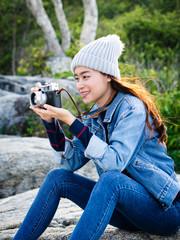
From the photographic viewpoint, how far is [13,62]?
1338cm

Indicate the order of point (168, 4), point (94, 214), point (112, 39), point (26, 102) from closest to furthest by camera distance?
point (94, 214), point (112, 39), point (26, 102), point (168, 4)

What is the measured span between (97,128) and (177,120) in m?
2.62

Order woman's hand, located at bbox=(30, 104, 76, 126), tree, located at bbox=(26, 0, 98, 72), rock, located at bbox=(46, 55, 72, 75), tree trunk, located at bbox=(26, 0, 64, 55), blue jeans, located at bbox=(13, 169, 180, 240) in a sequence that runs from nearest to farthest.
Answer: blue jeans, located at bbox=(13, 169, 180, 240)
woman's hand, located at bbox=(30, 104, 76, 126)
rock, located at bbox=(46, 55, 72, 75)
tree, located at bbox=(26, 0, 98, 72)
tree trunk, located at bbox=(26, 0, 64, 55)

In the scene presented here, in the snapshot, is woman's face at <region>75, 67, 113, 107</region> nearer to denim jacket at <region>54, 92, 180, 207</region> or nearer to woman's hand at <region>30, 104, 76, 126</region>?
denim jacket at <region>54, 92, 180, 207</region>

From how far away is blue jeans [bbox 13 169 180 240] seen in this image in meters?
1.59

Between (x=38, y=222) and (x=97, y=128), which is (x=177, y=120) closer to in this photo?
(x=97, y=128)

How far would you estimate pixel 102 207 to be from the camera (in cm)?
159

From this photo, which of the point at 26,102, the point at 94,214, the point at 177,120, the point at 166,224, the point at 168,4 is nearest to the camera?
the point at 94,214

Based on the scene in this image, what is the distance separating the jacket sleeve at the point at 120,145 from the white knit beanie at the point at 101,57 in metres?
0.33

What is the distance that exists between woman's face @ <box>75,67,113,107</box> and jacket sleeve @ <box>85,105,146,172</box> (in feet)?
0.86

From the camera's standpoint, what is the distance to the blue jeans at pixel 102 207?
1588 millimetres

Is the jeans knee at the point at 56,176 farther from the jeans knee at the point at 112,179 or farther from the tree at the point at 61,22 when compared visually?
the tree at the point at 61,22

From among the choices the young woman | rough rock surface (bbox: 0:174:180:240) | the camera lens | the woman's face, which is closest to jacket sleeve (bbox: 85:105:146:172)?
the young woman

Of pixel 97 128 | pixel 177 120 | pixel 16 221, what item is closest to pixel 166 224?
pixel 97 128
